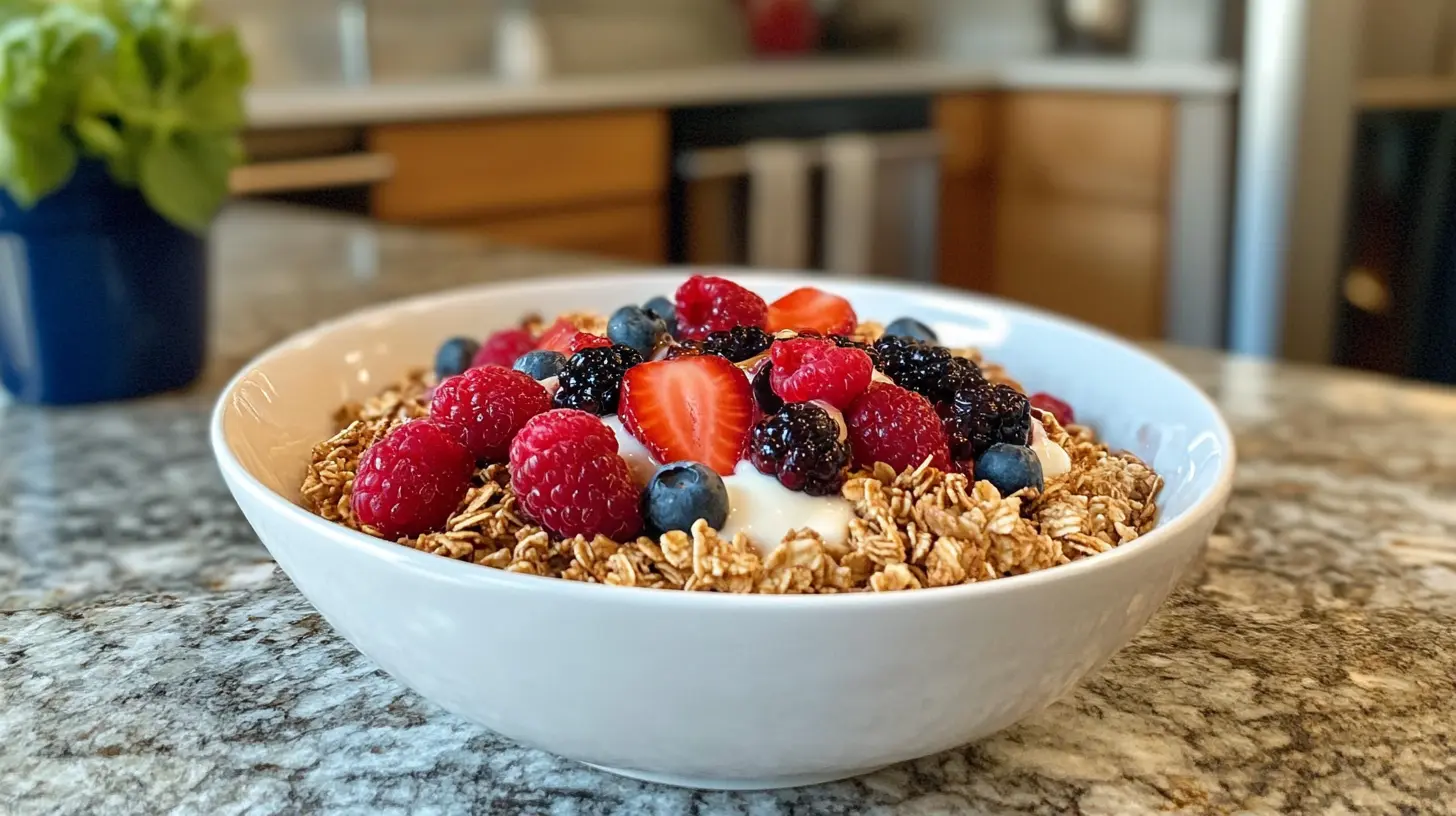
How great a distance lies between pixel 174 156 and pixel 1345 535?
0.89 m

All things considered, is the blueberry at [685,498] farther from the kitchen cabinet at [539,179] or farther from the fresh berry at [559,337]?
the kitchen cabinet at [539,179]

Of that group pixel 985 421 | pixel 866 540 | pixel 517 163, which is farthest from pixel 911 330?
pixel 517 163

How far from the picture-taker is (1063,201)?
309 centimetres

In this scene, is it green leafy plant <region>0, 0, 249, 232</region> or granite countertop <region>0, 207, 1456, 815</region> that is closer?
granite countertop <region>0, 207, 1456, 815</region>

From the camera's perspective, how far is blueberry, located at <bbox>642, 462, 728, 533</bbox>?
1.71 feet

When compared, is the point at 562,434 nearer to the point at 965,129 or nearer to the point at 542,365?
the point at 542,365

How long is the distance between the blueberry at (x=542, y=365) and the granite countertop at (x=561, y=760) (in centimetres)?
17

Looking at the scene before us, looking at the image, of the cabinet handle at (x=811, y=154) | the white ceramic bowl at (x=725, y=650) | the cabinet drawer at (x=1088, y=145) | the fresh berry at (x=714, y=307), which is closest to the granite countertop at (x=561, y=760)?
the white ceramic bowl at (x=725, y=650)

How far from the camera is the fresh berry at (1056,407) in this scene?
73 centimetres

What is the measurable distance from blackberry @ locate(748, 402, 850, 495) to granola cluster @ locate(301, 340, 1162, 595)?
16 millimetres

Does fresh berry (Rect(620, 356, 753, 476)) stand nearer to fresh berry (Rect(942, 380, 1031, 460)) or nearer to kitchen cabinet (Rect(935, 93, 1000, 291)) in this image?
fresh berry (Rect(942, 380, 1031, 460))

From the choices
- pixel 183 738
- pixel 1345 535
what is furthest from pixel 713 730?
pixel 1345 535

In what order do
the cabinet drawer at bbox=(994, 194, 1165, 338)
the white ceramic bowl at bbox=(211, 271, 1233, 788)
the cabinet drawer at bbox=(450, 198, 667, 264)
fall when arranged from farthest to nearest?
1. the cabinet drawer at bbox=(994, 194, 1165, 338)
2. the cabinet drawer at bbox=(450, 198, 667, 264)
3. the white ceramic bowl at bbox=(211, 271, 1233, 788)

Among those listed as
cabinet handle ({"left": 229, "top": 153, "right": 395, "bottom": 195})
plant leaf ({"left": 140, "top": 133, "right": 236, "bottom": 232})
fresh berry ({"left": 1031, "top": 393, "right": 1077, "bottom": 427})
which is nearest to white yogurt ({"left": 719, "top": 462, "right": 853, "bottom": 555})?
fresh berry ({"left": 1031, "top": 393, "right": 1077, "bottom": 427})
